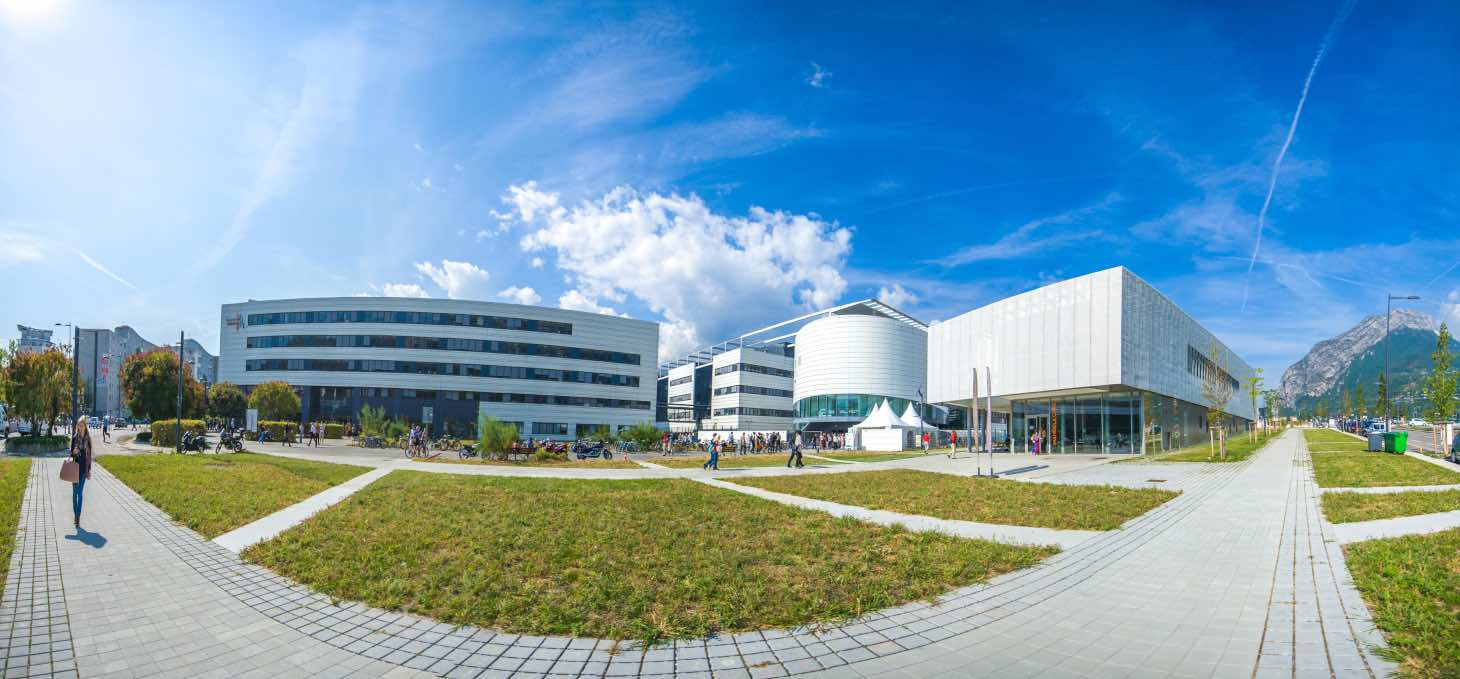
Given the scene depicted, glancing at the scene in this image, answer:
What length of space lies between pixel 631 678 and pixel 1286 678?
15.8 feet

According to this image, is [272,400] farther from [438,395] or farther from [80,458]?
[80,458]

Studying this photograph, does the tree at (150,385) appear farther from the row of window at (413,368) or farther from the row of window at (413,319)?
the row of window at (413,319)

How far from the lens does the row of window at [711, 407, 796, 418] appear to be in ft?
301

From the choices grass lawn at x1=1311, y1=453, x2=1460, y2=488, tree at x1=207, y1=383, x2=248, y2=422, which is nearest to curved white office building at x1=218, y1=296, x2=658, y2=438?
tree at x1=207, y1=383, x2=248, y2=422

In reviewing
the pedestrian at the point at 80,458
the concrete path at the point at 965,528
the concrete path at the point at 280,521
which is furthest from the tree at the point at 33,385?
the concrete path at the point at 965,528

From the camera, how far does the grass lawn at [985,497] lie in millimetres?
12320

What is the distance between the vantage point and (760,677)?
15.0ft

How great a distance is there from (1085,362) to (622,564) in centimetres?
3794

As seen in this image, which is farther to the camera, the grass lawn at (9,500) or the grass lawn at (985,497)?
the grass lawn at (985,497)

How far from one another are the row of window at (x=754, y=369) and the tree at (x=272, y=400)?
53821 mm

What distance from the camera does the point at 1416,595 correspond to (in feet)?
21.4

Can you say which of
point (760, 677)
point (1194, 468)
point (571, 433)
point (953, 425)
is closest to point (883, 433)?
point (1194, 468)

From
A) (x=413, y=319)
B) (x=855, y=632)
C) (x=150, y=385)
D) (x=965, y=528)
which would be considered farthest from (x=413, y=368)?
(x=855, y=632)

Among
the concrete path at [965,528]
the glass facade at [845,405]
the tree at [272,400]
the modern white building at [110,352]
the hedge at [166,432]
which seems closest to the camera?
the concrete path at [965,528]
